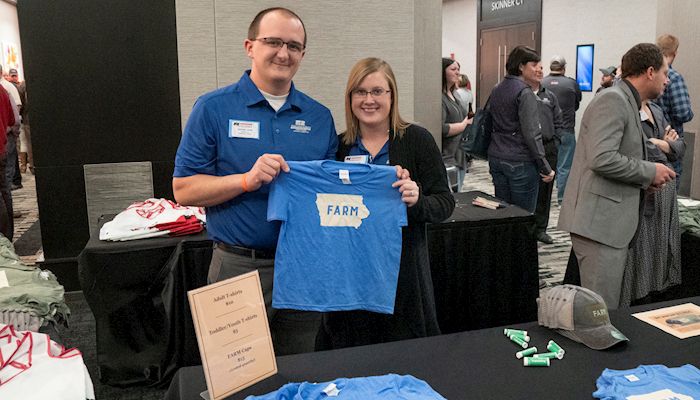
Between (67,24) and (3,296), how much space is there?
258 cm

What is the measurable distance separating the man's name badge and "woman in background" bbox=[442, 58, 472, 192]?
3.24 metres

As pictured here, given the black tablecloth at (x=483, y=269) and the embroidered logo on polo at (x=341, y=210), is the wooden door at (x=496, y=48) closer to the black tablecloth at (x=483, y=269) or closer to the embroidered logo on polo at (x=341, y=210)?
the black tablecloth at (x=483, y=269)

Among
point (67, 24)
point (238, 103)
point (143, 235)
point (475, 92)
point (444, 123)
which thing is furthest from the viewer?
point (475, 92)

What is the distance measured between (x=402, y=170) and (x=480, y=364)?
0.71m

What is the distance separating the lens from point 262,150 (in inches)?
74.9

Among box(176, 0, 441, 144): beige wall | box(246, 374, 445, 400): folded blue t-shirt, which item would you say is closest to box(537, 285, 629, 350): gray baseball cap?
box(246, 374, 445, 400): folded blue t-shirt

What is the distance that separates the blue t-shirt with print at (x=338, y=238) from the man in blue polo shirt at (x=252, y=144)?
6 centimetres

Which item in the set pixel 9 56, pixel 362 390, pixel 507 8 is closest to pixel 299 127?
pixel 362 390

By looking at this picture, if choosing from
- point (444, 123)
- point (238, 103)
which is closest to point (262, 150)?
point (238, 103)

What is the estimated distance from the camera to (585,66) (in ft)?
29.8

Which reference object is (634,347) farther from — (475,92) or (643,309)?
(475,92)

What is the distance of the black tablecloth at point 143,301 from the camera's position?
9.43ft

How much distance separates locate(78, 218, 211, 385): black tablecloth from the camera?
2875 mm

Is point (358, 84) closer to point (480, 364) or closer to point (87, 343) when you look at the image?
point (480, 364)
